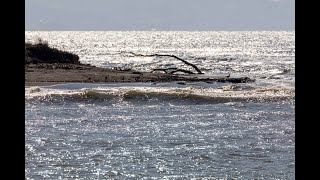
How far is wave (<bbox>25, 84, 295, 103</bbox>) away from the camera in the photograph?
2838cm

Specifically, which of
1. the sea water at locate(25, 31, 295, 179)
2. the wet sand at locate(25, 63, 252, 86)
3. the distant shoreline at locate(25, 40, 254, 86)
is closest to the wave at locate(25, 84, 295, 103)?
the sea water at locate(25, 31, 295, 179)

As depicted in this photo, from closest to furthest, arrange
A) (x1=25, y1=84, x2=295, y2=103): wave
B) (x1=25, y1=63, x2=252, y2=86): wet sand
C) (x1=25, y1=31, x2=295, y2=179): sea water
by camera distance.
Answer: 1. (x1=25, y1=31, x2=295, y2=179): sea water
2. (x1=25, y1=84, x2=295, y2=103): wave
3. (x1=25, y1=63, x2=252, y2=86): wet sand

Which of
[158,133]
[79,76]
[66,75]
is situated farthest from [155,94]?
[158,133]

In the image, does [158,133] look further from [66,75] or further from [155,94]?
[66,75]

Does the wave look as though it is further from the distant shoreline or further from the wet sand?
the distant shoreline

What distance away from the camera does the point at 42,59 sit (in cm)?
4334

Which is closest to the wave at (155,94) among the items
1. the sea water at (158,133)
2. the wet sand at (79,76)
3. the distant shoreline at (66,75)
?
the sea water at (158,133)

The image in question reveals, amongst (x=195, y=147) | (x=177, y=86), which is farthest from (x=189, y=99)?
(x=195, y=147)

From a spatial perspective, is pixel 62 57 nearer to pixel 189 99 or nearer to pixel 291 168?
pixel 189 99

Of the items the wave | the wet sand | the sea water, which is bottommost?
the sea water

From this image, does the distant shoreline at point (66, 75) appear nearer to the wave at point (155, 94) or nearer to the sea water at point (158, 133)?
the wave at point (155, 94)

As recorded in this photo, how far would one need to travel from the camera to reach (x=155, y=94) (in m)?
29.4
